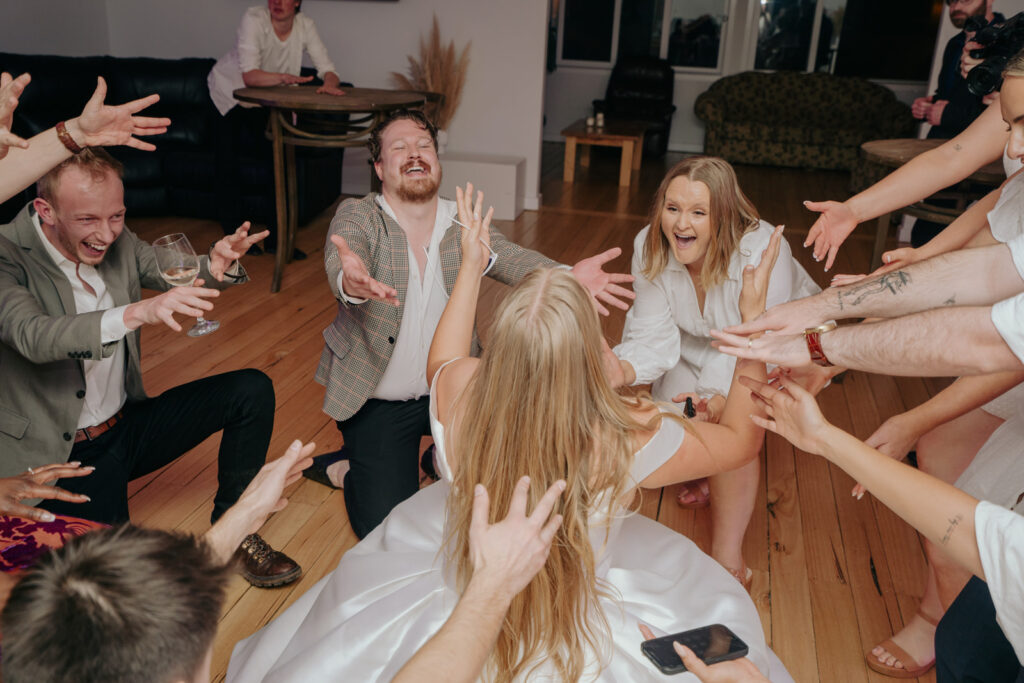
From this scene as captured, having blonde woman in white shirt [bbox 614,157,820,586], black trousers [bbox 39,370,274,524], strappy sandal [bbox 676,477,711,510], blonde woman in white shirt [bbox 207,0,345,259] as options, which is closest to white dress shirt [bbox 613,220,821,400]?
blonde woman in white shirt [bbox 614,157,820,586]

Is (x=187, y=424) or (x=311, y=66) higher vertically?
(x=311, y=66)

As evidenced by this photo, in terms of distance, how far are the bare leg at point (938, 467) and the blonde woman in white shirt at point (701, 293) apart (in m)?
0.40

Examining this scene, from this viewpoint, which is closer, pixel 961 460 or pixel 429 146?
pixel 961 460

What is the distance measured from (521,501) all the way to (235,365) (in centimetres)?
248

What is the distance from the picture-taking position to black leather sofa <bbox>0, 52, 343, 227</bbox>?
4.90m

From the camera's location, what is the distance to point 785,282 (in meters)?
2.26

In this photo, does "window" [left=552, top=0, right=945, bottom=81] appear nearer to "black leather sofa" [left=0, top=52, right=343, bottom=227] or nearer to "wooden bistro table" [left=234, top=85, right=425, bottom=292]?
"black leather sofa" [left=0, top=52, right=343, bottom=227]

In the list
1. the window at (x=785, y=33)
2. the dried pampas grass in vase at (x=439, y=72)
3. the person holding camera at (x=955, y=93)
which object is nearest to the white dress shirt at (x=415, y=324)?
the person holding camera at (x=955, y=93)

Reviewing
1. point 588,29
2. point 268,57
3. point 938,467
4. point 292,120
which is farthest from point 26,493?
point 588,29

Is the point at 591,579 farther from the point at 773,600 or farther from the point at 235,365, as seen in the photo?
the point at 235,365

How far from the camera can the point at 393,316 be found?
2.29 m

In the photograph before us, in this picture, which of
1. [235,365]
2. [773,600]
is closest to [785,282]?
[773,600]

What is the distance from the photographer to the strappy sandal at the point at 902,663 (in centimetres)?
189

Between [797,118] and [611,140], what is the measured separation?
2339 mm
